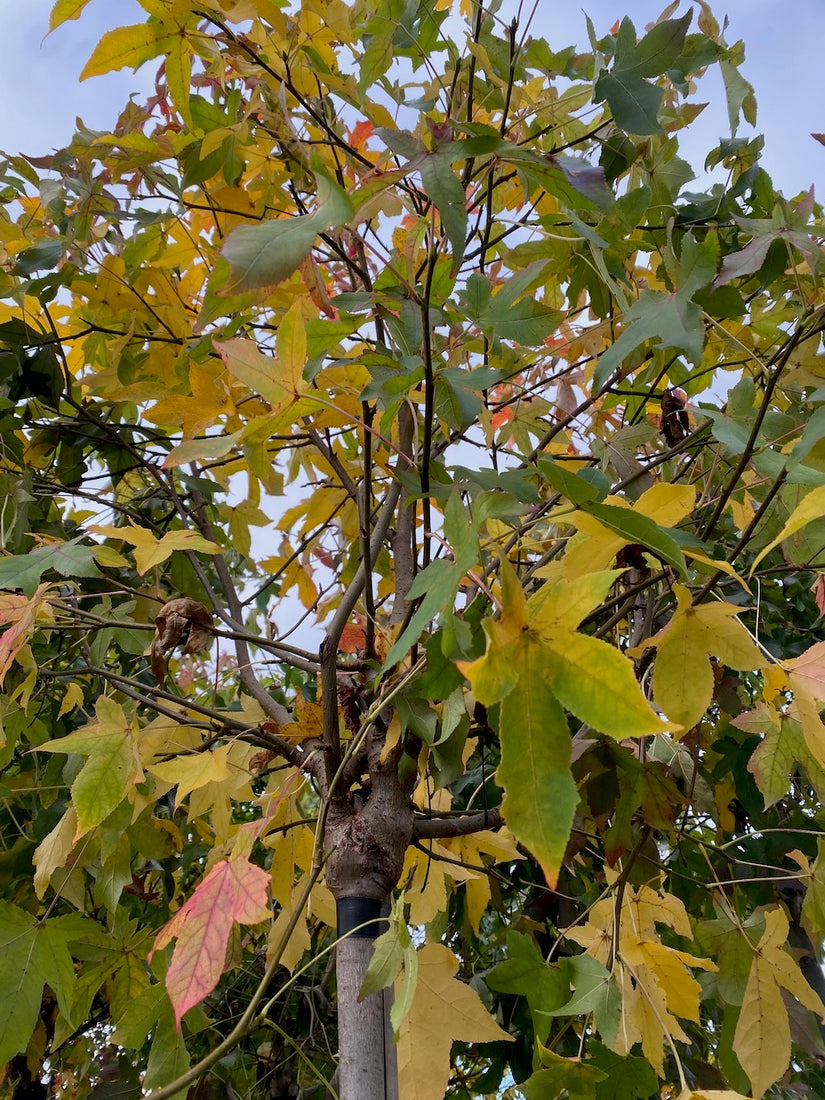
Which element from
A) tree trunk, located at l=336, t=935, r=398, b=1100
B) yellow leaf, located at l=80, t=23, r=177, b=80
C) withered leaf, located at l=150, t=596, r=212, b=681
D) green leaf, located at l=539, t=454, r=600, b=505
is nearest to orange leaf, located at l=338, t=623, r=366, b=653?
withered leaf, located at l=150, t=596, r=212, b=681

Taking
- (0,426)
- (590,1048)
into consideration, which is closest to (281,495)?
(0,426)

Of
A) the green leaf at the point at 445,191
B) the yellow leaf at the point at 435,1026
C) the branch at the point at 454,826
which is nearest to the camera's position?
the green leaf at the point at 445,191

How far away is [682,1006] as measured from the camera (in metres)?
0.64

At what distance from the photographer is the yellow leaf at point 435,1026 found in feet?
1.89

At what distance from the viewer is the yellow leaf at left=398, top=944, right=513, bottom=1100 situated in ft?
1.89

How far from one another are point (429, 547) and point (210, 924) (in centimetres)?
36

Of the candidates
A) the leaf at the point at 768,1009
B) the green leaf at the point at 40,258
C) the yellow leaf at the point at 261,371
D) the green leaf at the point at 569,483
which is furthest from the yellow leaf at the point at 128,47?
the leaf at the point at 768,1009

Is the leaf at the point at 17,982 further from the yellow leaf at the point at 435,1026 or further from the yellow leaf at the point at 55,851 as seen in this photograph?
the yellow leaf at the point at 435,1026

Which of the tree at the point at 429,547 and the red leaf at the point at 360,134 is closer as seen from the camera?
the tree at the point at 429,547

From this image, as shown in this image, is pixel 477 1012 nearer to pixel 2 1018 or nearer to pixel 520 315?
pixel 2 1018

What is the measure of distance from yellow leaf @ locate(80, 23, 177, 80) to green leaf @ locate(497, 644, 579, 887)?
63 centimetres

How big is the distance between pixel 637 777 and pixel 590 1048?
19cm

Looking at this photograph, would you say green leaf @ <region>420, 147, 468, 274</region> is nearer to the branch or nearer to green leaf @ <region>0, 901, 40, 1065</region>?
the branch

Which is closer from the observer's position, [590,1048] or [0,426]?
[590,1048]
